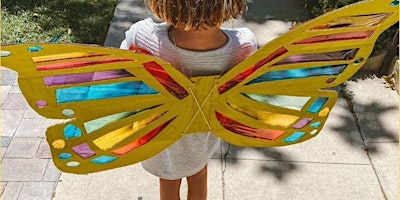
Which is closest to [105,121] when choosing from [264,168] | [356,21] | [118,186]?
[356,21]

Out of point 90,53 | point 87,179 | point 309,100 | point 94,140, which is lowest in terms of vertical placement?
point 87,179

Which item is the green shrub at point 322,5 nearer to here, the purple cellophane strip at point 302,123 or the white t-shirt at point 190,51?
the purple cellophane strip at point 302,123

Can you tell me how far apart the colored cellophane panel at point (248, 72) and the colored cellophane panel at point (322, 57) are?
63 mm

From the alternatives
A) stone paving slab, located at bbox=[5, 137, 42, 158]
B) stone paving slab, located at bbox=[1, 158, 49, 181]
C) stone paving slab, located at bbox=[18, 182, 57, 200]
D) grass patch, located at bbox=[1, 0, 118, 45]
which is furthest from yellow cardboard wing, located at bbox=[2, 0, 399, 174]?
grass patch, located at bbox=[1, 0, 118, 45]

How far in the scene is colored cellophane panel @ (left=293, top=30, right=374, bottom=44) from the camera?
1.79 meters

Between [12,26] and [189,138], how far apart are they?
3191mm

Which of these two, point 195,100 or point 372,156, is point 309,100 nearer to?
point 195,100

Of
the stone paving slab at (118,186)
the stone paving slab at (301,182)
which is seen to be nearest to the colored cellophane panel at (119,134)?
the stone paving slab at (118,186)

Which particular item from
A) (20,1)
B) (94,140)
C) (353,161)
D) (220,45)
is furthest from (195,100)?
(20,1)

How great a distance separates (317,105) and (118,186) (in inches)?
63.3

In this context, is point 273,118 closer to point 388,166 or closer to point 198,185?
point 198,185

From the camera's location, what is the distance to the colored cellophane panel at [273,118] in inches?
83.7

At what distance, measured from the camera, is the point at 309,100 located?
2107 millimetres

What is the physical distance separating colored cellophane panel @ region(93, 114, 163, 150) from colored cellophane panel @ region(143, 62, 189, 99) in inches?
6.7
